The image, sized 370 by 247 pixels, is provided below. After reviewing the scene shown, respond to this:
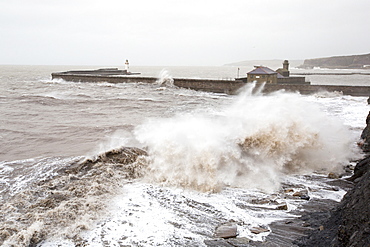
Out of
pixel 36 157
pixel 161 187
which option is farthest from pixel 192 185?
pixel 36 157

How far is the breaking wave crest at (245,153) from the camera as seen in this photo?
19.1 ft

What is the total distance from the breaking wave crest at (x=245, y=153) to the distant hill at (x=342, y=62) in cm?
14537

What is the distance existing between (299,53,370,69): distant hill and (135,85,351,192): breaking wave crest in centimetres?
14537

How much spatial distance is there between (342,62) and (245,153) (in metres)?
163

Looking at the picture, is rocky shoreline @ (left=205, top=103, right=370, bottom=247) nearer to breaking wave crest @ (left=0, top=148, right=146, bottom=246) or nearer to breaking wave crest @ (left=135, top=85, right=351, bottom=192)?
breaking wave crest @ (left=135, top=85, right=351, bottom=192)

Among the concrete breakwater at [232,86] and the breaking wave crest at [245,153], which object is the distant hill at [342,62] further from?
the breaking wave crest at [245,153]

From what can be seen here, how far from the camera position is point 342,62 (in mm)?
146000

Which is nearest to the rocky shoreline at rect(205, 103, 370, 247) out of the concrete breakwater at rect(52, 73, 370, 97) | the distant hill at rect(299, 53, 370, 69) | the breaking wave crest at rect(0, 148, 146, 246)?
the breaking wave crest at rect(0, 148, 146, 246)

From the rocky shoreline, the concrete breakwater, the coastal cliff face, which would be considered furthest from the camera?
the concrete breakwater

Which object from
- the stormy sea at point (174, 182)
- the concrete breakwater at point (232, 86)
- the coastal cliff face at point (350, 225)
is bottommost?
the stormy sea at point (174, 182)

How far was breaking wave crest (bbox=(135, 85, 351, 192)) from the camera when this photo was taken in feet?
19.1

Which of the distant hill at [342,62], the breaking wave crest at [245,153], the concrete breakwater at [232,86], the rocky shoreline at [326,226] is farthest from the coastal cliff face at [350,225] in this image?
the distant hill at [342,62]

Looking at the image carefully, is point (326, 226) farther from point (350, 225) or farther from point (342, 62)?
point (342, 62)

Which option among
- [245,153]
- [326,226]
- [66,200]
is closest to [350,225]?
[326,226]
